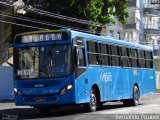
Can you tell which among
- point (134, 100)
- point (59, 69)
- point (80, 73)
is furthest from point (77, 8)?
point (59, 69)

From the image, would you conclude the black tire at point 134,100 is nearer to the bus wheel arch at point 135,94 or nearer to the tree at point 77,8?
the bus wheel arch at point 135,94

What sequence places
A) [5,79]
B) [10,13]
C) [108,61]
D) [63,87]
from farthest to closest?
[10,13] → [5,79] → [108,61] → [63,87]

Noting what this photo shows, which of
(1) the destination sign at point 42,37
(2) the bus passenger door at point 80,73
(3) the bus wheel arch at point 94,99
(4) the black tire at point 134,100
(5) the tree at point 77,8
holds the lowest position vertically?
(4) the black tire at point 134,100

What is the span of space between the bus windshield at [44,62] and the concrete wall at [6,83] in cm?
1189

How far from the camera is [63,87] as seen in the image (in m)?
19.9

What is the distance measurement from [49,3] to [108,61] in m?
13.3

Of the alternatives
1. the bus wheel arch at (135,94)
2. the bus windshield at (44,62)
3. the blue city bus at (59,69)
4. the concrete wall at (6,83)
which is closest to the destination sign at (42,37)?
the blue city bus at (59,69)

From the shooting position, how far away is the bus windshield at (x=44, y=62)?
65.5 ft

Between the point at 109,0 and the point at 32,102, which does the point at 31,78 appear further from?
the point at 109,0

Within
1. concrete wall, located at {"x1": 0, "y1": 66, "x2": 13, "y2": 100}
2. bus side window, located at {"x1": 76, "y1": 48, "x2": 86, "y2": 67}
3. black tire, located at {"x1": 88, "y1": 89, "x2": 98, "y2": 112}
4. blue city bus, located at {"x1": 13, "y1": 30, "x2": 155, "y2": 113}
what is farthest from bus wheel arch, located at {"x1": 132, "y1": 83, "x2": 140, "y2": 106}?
concrete wall, located at {"x1": 0, "y1": 66, "x2": 13, "y2": 100}

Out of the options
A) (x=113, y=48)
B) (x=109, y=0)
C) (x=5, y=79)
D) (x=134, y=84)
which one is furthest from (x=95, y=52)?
(x=109, y=0)

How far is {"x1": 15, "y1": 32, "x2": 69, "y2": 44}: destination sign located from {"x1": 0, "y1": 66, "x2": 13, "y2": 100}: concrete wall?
11.7m

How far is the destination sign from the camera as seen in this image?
20.3 meters

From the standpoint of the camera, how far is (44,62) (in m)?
20.1
